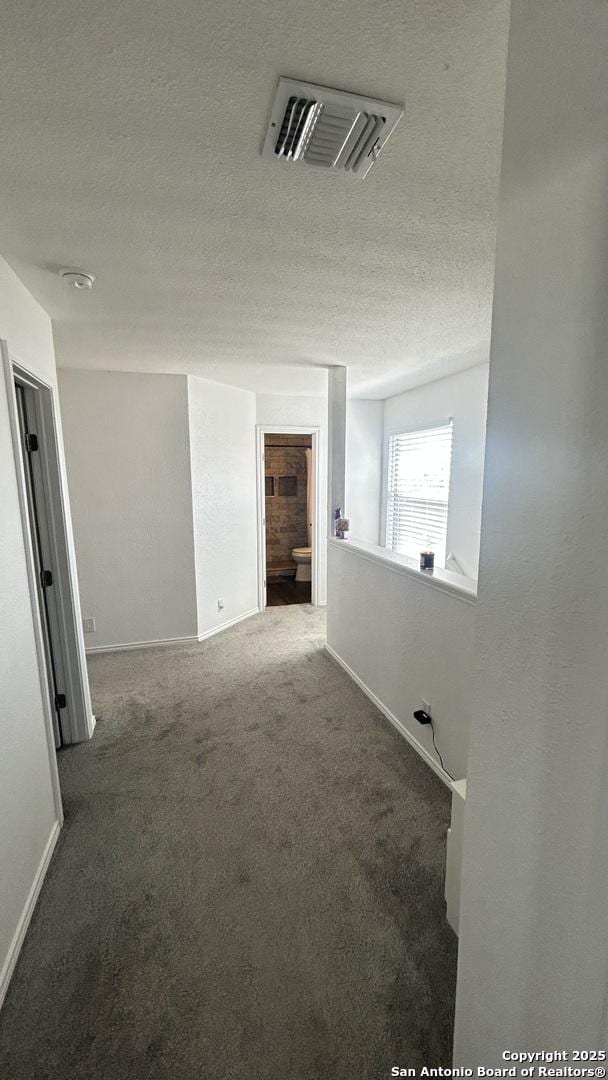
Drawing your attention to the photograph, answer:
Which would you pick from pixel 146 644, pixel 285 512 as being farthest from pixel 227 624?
pixel 285 512

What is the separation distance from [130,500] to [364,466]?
8.85 ft

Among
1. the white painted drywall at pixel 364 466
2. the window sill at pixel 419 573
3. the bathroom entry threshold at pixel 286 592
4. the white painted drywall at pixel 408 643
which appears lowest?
the bathroom entry threshold at pixel 286 592

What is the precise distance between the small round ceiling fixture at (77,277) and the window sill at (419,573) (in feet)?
6.92

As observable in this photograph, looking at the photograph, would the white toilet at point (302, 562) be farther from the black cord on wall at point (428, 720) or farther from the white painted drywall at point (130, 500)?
the black cord on wall at point (428, 720)

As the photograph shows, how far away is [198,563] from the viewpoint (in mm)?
4082

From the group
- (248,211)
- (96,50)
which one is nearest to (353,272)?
(248,211)

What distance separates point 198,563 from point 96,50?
3501mm

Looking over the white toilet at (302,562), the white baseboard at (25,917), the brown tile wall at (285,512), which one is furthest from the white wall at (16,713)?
the brown tile wall at (285,512)

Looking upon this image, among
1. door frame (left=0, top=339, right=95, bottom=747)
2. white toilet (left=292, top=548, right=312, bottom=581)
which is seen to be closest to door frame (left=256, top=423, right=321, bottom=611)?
white toilet (left=292, top=548, right=312, bottom=581)

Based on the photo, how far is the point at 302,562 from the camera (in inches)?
241

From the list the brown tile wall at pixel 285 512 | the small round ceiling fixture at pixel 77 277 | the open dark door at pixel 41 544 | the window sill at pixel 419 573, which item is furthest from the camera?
the brown tile wall at pixel 285 512

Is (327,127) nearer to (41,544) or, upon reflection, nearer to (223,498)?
(41,544)

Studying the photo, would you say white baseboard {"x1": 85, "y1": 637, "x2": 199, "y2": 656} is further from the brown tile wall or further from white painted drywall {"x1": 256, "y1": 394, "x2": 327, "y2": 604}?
the brown tile wall

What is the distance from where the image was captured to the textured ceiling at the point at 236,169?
813 millimetres
